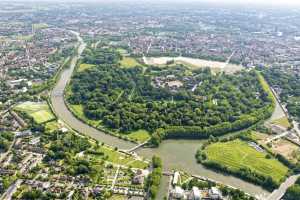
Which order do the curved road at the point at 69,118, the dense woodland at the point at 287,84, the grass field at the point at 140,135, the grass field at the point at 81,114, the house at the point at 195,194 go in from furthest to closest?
the dense woodland at the point at 287,84 < the grass field at the point at 81,114 < the grass field at the point at 140,135 < the curved road at the point at 69,118 < the house at the point at 195,194

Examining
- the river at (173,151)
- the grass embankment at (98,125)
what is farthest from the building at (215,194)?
the grass embankment at (98,125)

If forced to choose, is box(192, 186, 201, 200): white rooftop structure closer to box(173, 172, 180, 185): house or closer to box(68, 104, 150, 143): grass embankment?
box(173, 172, 180, 185): house

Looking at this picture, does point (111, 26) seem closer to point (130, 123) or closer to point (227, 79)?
point (227, 79)

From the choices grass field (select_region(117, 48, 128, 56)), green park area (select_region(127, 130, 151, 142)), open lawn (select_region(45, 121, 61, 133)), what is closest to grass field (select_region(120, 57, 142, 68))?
grass field (select_region(117, 48, 128, 56))


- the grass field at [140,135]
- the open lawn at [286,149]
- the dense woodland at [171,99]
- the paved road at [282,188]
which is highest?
the dense woodland at [171,99]

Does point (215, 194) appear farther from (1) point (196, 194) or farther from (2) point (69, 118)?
(2) point (69, 118)

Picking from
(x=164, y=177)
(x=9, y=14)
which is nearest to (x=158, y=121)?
(x=164, y=177)

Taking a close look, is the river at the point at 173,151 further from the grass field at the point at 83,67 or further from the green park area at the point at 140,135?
the grass field at the point at 83,67
